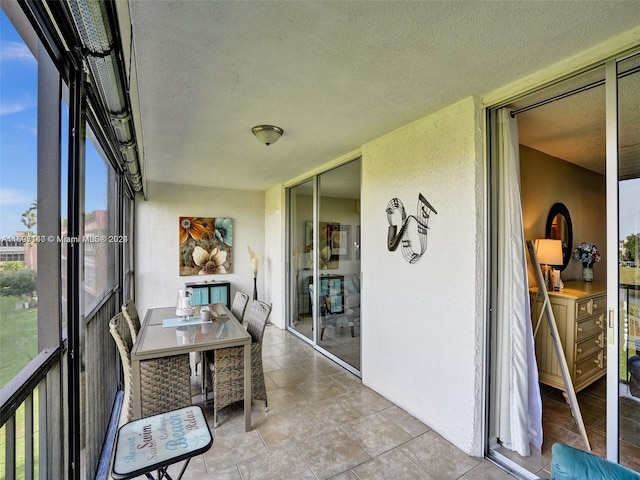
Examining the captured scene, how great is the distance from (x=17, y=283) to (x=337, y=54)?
172cm

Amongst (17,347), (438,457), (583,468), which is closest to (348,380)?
(438,457)

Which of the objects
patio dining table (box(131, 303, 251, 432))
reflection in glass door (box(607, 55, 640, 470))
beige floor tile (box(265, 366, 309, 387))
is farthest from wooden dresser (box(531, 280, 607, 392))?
patio dining table (box(131, 303, 251, 432))

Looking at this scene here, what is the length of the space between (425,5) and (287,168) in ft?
10.1

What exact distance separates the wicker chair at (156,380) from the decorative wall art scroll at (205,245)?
3.23 metres

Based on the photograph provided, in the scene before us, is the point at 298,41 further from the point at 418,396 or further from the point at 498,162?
the point at 418,396

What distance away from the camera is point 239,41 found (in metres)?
1.56

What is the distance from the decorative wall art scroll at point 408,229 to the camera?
2.52 metres

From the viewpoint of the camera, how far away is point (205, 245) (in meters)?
5.64

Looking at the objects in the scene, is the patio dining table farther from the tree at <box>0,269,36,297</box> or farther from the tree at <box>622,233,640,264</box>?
the tree at <box>622,233,640,264</box>

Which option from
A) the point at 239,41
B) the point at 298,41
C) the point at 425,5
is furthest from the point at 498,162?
the point at 239,41

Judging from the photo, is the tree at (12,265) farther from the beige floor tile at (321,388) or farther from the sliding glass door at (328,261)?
the sliding glass door at (328,261)

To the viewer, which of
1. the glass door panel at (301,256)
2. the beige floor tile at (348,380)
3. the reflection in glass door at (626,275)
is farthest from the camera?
the glass door panel at (301,256)

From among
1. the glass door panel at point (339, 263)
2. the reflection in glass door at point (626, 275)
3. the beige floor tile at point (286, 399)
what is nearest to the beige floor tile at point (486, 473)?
the reflection in glass door at point (626, 275)

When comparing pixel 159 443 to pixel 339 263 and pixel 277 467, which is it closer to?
pixel 277 467
